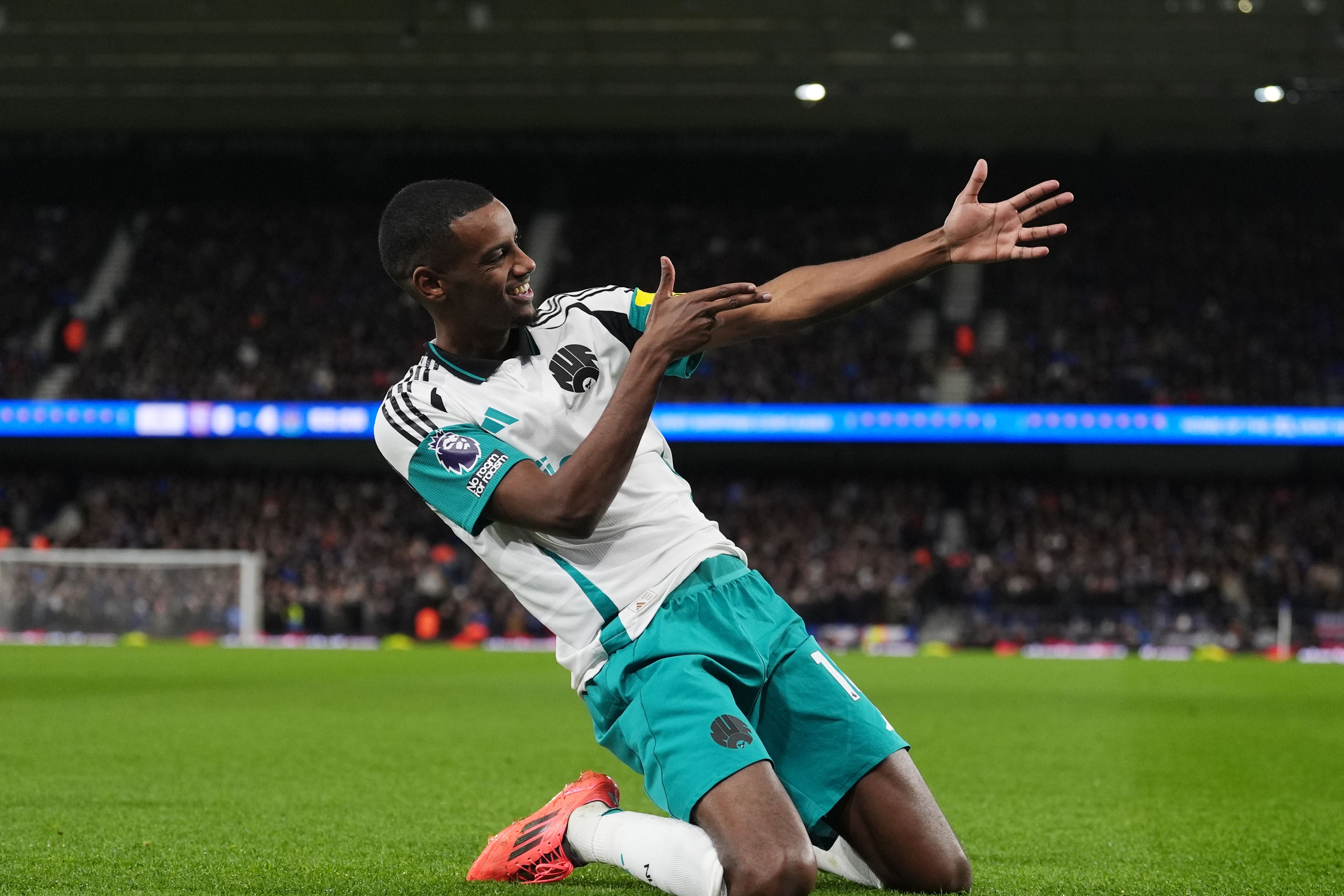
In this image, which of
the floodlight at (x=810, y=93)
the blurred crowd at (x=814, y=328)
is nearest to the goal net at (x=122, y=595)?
the blurred crowd at (x=814, y=328)

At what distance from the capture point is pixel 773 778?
146 inches

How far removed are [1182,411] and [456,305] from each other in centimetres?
2418

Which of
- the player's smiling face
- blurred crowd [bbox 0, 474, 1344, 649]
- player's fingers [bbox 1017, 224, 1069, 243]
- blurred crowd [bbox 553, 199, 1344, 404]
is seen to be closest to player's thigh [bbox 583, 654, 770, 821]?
the player's smiling face

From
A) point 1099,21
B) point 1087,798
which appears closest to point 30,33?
point 1099,21

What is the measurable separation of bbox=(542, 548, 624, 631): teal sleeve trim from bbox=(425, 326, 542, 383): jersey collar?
0.57 metres

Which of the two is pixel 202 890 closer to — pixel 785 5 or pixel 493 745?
pixel 493 745

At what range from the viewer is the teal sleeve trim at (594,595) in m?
3.96

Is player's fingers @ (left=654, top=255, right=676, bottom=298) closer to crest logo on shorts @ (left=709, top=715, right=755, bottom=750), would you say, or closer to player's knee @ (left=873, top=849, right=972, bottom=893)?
crest logo on shorts @ (left=709, top=715, right=755, bottom=750)

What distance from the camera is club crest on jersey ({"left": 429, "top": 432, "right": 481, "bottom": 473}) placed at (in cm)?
385

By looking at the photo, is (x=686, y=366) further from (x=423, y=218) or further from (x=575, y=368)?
(x=423, y=218)

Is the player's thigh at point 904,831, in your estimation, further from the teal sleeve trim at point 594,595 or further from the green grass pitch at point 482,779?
the teal sleeve trim at point 594,595

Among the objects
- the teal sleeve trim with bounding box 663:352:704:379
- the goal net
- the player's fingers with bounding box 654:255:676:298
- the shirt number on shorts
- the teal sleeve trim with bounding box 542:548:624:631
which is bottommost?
the goal net

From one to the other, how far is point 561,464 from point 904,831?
4.52 feet

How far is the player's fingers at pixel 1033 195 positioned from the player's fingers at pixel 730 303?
0.81 meters
